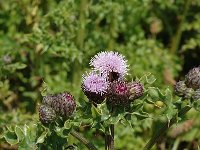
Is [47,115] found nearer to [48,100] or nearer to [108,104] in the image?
[48,100]

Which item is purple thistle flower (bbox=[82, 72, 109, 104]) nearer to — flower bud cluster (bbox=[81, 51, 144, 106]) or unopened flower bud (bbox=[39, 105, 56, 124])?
flower bud cluster (bbox=[81, 51, 144, 106])

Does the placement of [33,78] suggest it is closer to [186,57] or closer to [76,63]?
[76,63]

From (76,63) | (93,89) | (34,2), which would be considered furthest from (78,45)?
(93,89)

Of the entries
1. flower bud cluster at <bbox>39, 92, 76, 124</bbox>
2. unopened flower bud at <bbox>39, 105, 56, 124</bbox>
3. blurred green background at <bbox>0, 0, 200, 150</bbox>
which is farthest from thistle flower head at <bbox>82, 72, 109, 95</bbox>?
blurred green background at <bbox>0, 0, 200, 150</bbox>

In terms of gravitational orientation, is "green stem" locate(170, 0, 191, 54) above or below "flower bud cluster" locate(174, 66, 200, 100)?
above

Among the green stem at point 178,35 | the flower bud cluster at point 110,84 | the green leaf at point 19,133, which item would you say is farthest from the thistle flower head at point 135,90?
the green stem at point 178,35

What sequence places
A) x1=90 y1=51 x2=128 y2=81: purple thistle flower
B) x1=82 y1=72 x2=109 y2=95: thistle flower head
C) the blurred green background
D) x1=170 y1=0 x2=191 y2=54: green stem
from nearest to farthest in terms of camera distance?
1. x1=82 y1=72 x2=109 y2=95: thistle flower head
2. x1=90 y1=51 x2=128 y2=81: purple thistle flower
3. the blurred green background
4. x1=170 y1=0 x2=191 y2=54: green stem
